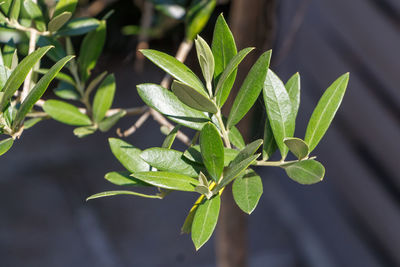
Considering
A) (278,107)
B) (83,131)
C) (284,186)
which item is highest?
(278,107)

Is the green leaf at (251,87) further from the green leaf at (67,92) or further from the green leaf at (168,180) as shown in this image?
the green leaf at (67,92)

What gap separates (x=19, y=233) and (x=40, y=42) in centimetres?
179

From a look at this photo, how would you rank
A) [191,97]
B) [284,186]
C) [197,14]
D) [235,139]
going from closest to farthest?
[191,97]
[235,139]
[197,14]
[284,186]

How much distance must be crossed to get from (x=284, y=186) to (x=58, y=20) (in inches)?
76.5

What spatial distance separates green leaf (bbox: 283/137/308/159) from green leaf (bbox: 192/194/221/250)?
8 centimetres

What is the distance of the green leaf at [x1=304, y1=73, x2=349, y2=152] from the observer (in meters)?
0.47

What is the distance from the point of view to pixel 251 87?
18.4 inches

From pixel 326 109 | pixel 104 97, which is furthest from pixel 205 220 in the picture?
pixel 104 97

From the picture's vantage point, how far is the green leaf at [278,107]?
48 centimetres

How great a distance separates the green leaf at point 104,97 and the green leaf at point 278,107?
24cm

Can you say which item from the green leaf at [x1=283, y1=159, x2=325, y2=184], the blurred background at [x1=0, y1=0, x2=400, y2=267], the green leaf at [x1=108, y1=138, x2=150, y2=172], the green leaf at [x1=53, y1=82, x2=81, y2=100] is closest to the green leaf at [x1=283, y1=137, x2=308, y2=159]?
the green leaf at [x1=283, y1=159, x2=325, y2=184]

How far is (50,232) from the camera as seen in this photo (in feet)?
7.22

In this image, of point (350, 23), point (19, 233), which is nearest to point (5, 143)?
point (350, 23)

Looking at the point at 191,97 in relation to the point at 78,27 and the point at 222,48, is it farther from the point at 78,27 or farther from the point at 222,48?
the point at 78,27
